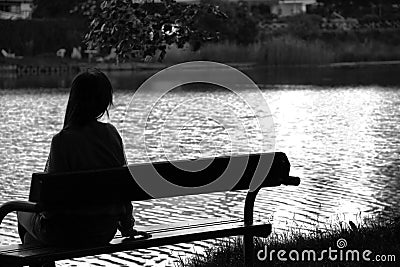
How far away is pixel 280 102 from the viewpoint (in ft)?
82.0

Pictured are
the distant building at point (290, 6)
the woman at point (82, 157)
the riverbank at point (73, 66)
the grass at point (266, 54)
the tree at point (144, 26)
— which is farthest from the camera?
the distant building at point (290, 6)

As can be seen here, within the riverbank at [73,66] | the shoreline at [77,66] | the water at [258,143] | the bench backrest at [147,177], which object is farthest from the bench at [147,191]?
the shoreline at [77,66]

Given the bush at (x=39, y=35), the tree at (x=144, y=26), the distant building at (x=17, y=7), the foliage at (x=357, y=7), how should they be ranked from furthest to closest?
the distant building at (x=17, y=7), the foliage at (x=357, y=7), the bush at (x=39, y=35), the tree at (x=144, y=26)

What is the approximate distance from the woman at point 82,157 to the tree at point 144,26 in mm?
1387

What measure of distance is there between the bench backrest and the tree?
53.2 inches

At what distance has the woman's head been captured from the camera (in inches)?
Answer: 189

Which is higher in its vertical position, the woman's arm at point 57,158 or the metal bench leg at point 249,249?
the woman's arm at point 57,158

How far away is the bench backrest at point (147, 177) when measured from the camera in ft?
15.1

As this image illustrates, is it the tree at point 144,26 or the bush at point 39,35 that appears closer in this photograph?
the tree at point 144,26

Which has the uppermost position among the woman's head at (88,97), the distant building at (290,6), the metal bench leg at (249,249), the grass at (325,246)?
the woman's head at (88,97)

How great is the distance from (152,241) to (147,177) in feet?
1.05

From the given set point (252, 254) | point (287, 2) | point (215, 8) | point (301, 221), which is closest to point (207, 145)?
point (301, 221)

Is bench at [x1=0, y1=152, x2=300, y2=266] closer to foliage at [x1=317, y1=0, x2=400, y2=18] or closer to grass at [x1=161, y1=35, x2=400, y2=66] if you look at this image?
grass at [x1=161, y1=35, x2=400, y2=66]

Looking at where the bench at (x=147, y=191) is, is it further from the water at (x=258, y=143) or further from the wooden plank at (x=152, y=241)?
the water at (x=258, y=143)
